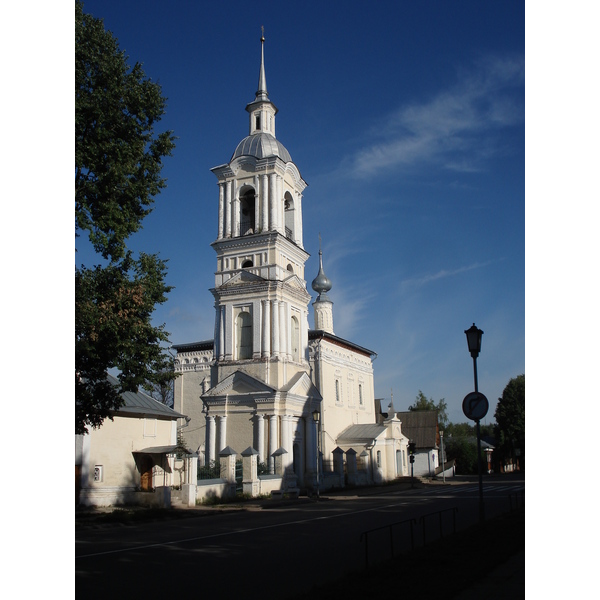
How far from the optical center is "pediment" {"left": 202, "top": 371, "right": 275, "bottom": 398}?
114ft

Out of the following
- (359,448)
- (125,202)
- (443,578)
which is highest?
(125,202)

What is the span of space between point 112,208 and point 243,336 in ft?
74.4

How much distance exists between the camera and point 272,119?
41.4 m

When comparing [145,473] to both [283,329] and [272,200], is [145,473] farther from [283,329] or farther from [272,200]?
[272,200]

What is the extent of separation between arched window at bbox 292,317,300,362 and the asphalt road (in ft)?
60.4

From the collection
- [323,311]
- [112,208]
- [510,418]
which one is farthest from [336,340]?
[112,208]

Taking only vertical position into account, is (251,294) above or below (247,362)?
above

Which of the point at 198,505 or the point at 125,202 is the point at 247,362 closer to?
the point at 198,505

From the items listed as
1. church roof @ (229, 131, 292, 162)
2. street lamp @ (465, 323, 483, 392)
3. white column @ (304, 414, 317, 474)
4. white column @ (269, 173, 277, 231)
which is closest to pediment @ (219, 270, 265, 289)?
white column @ (269, 173, 277, 231)

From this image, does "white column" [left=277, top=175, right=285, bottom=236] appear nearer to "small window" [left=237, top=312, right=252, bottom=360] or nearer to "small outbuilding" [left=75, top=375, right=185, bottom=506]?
"small window" [left=237, top=312, right=252, bottom=360]

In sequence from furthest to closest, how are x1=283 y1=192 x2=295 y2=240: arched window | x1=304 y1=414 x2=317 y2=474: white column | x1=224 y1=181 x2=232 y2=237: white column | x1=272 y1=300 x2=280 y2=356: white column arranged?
1. x1=283 y1=192 x2=295 y2=240: arched window
2. x1=224 y1=181 x2=232 y2=237: white column
3. x1=304 y1=414 x2=317 y2=474: white column
4. x1=272 y1=300 x2=280 y2=356: white column

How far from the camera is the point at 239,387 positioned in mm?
35531
